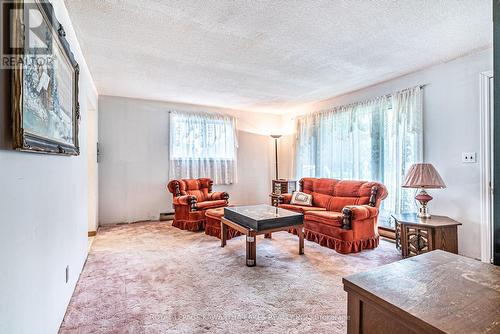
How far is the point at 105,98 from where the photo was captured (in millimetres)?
4930

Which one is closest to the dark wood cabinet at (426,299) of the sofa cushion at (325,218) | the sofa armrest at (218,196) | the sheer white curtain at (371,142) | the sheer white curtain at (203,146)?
the sofa cushion at (325,218)

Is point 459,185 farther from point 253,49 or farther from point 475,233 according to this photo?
point 253,49

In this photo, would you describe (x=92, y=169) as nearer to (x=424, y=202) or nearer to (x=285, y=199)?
(x=285, y=199)

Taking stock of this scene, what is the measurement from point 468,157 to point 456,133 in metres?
0.33

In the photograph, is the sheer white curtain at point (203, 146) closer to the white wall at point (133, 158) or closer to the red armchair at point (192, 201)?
the white wall at point (133, 158)

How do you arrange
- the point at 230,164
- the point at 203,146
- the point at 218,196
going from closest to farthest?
the point at 218,196, the point at 203,146, the point at 230,164

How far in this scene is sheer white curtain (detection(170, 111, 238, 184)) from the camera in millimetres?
5449

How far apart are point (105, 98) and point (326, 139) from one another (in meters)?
4.24

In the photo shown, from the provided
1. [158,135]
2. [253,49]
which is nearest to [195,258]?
[253,49]

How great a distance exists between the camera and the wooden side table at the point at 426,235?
9.48 feet

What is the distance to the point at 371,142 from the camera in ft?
14.3
